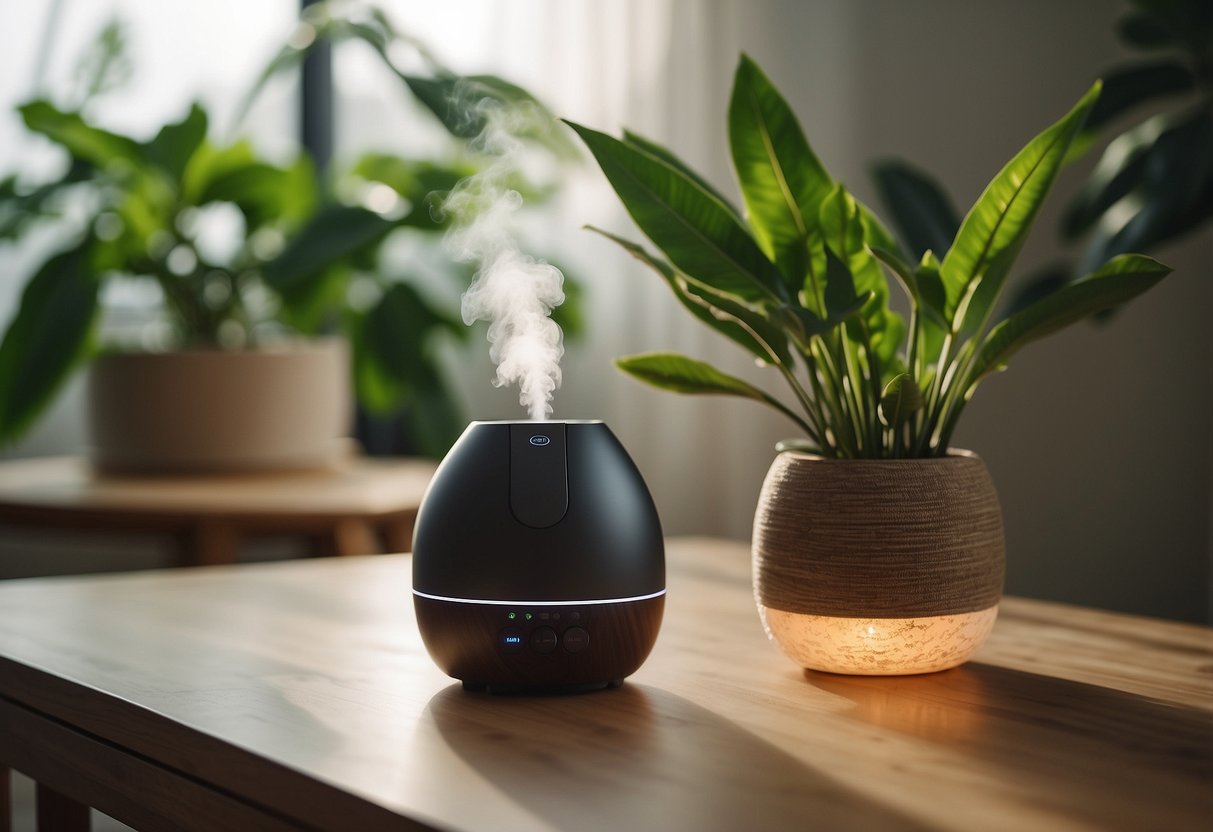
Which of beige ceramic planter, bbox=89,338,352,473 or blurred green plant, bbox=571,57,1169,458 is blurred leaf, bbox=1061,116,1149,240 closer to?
blurred green plant, bbox=571,57,1169,458

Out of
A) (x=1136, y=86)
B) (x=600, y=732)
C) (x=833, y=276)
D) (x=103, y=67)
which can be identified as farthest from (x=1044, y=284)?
(x=103, y=67)

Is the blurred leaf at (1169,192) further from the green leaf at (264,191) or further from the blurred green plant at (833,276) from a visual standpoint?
the green leaf at (264,191)

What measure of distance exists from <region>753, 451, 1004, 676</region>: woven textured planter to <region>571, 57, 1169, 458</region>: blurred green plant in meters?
0.04

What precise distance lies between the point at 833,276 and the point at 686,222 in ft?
0.31

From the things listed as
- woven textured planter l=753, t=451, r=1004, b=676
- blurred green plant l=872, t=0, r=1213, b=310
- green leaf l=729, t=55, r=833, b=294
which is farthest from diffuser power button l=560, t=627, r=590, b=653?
blurred green plant l=872, t=0, r=1213, b=310

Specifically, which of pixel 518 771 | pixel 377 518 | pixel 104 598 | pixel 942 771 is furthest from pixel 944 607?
pixel 377 518

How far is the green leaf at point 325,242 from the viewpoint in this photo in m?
2.03

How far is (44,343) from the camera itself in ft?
6.87

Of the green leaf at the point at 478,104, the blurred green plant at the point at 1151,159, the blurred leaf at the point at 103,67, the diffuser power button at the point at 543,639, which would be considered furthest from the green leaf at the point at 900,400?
the blurred leaf at the point at 103,67

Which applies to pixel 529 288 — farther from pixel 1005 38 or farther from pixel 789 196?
pixel 1005 38

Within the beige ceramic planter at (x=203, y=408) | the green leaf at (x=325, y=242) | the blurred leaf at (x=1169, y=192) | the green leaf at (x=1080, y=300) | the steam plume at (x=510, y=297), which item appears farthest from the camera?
the beige ceramic planter at (x=203, y=408)

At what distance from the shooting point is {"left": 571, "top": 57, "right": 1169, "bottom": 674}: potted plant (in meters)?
0.76

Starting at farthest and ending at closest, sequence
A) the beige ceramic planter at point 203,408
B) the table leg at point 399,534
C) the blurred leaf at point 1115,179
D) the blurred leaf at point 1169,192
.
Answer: the beige ceramic planter at point 203,408, the table leg at point 399,534, the blurred leaf at point 1115,179, the blurred leaf at point 1169,192

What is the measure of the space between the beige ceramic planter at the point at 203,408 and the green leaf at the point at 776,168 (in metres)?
1.48
